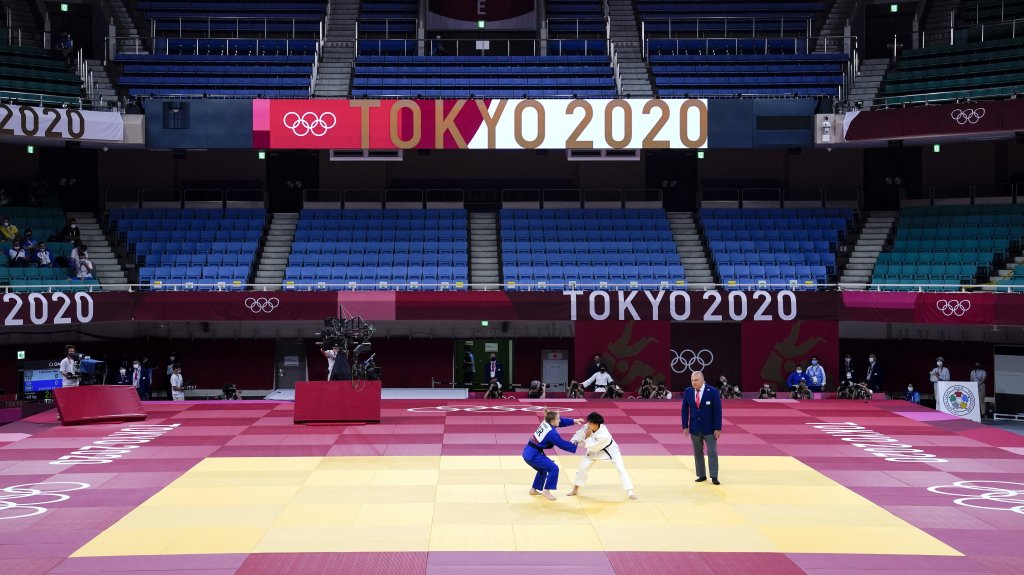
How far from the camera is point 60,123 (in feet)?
121

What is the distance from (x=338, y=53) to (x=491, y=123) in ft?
32.7

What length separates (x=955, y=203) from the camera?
4169cm

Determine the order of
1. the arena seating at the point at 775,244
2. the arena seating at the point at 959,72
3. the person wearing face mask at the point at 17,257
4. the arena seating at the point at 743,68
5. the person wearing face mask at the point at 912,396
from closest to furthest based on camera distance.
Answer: the person wearing face mask at the point at 912,396, the person wearing face mask at the point at 17,257, the arena seating at the point at 775,244, the arena seating at the point at 959,72, the arena seating at the point at 743,68

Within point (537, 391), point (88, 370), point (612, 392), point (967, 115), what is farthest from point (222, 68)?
point (967, 115)

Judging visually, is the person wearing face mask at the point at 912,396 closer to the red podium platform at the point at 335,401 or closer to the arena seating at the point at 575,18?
the red podium platform at the point at 335,401

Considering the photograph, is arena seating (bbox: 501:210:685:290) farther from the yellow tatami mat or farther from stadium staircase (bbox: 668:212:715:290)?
the yellow tatami mat

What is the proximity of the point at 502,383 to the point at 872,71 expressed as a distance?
2127cm

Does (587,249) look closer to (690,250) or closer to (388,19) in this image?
(690,250)

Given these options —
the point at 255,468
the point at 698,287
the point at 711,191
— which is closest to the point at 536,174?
the point at 711,191

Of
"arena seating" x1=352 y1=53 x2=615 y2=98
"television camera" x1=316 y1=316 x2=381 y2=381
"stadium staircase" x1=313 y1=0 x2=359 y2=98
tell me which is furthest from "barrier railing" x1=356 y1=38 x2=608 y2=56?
"television camera" x1=316 y1=316 x2=381 y2=381

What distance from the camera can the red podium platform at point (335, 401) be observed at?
25828mm

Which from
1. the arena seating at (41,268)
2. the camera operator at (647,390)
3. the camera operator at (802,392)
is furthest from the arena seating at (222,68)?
the camera operator at (802,392)

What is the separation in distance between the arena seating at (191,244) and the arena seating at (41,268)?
2131 millimetres

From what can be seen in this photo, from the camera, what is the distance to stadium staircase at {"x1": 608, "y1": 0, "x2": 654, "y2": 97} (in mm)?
42125
